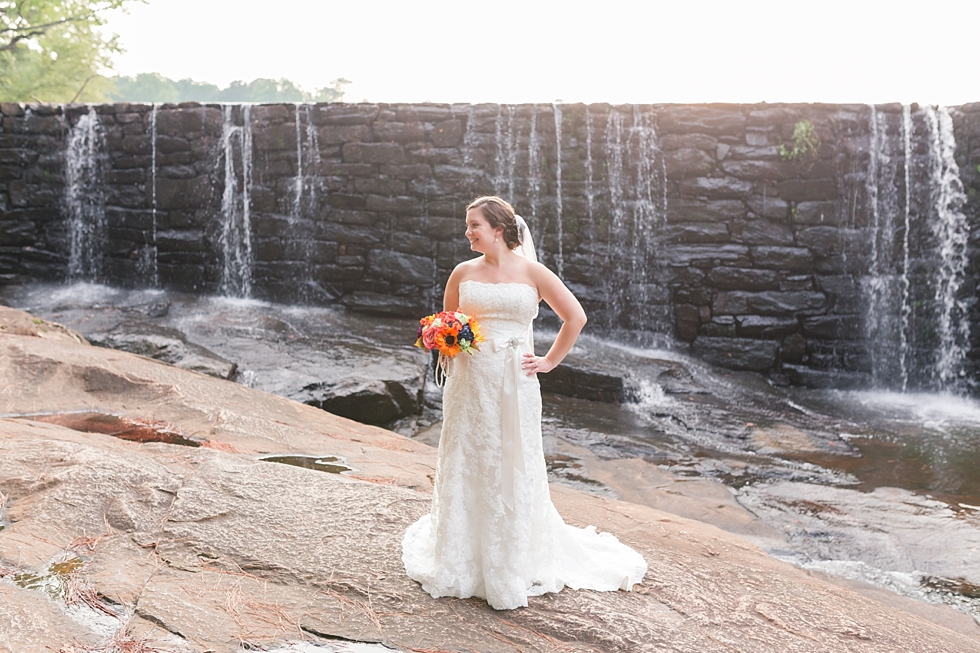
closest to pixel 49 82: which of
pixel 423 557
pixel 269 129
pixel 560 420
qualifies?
pixel 269 129

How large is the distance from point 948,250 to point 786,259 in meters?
2.04

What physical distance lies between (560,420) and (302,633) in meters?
5.43

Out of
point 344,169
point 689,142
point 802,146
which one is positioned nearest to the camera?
point 802,146

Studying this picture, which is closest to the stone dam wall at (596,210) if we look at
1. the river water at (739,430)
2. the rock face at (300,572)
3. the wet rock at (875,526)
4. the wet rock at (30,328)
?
the river water at (739,430)

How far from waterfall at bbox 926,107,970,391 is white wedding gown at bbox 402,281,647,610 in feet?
28.0

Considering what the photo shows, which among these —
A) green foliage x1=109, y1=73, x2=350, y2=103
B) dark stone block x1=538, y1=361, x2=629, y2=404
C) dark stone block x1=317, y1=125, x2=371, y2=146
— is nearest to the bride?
dark stone block x1=538, y1=361, x2=629, y2=404

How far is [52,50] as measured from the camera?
18.1 meters

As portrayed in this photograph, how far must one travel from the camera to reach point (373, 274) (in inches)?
436

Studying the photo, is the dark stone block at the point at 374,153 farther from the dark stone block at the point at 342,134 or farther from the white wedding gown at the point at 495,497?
the white wedding gown at the point at 495,497

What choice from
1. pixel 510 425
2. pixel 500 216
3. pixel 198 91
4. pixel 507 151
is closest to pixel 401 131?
pixel 507 151

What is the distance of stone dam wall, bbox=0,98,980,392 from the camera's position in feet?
33.5

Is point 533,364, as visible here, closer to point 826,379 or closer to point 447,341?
point 447,341

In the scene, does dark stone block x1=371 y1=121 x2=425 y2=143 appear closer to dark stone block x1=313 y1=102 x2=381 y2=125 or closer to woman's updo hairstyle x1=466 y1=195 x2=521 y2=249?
dark stone block x1=313 y1=102 x2=381 y2=125

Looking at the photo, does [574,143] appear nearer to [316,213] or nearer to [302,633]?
[316,213]
